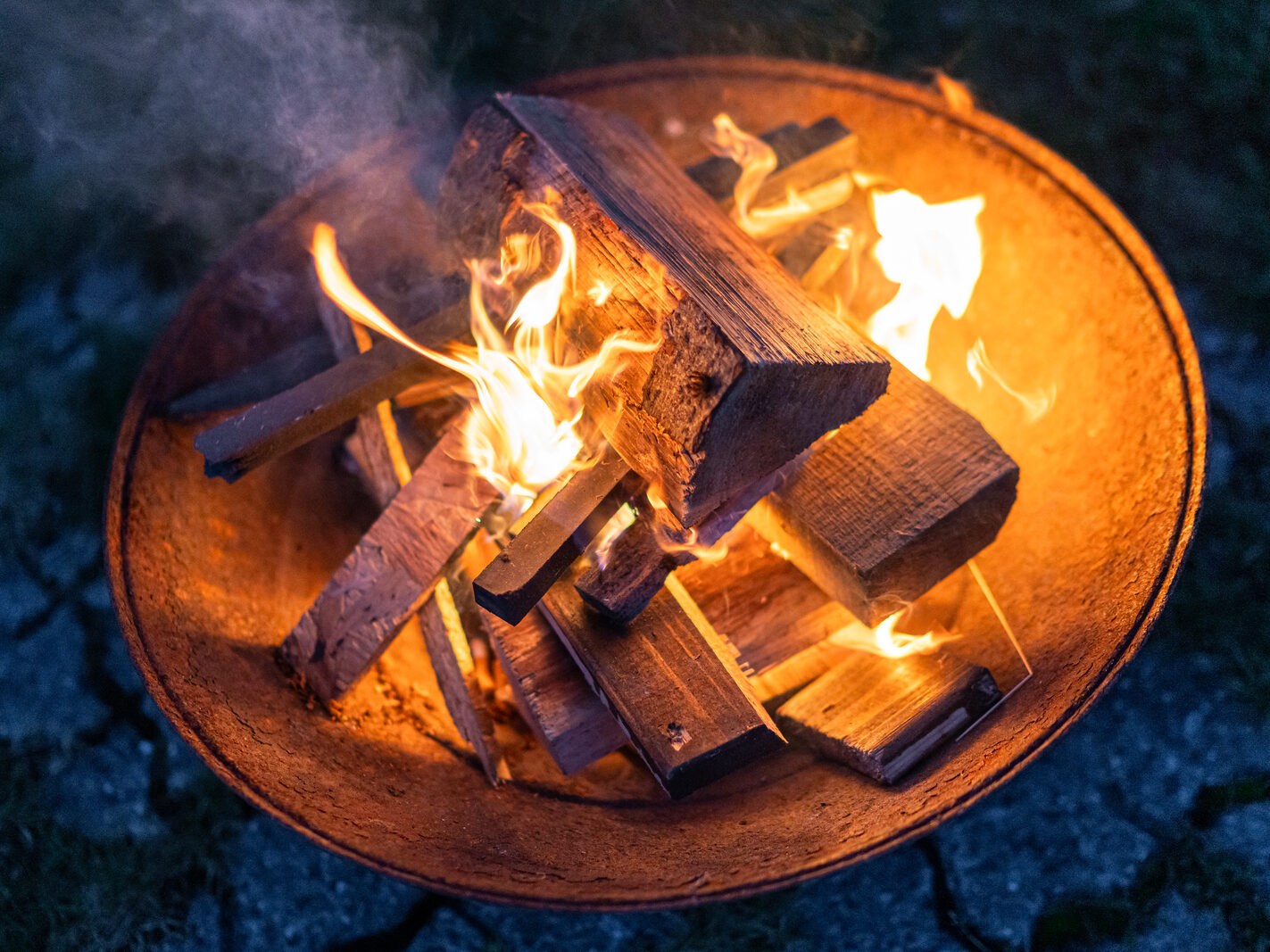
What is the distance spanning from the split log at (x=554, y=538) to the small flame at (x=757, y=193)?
30.9 inches

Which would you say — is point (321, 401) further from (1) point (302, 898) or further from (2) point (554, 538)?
(1) point (302, 898)

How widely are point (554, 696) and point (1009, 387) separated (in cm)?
138

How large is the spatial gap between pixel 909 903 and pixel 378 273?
204cm

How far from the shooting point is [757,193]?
2143 millimetres

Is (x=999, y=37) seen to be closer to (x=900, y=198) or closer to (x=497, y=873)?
(x=900, y=198)

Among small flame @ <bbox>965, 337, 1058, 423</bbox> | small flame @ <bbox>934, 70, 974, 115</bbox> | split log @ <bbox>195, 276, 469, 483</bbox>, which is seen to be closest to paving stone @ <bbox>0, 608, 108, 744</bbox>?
split log @ <bbox>195, 276, 469, 483</bbox>

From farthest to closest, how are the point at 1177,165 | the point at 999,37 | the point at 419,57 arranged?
the point at 999,37 < the point at 1177,165 < the point at 419,57

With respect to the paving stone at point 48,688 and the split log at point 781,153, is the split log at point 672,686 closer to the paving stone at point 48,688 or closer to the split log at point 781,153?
the split log at point 781,153

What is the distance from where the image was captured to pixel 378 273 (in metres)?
2.24

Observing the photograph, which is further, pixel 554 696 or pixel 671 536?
pixel 554 696

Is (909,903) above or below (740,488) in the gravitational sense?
below

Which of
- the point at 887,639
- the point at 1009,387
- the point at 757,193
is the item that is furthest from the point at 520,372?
the point at 1009,387

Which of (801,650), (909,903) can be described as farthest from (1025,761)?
(909,903)

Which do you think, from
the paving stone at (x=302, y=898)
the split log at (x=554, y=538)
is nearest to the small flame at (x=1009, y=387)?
the split log at (x=554, y=538)
